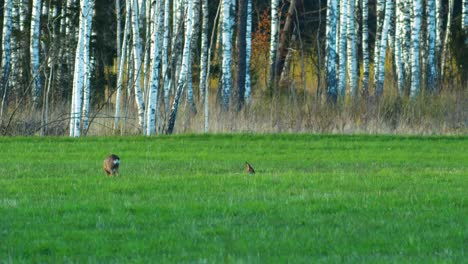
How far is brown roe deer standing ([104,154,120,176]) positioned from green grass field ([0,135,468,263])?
202mm

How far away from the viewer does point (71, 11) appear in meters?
35.2

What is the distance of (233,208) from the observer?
1188cm

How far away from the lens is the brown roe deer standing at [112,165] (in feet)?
51.0

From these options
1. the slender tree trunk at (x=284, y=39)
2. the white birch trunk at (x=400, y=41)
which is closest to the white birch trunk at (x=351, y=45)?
the white birch trunk at (x=400, y=41)

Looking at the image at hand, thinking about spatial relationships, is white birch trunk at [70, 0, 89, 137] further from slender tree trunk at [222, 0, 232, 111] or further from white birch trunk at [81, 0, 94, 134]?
slender tree trunk at [222, 0, 232, 111]

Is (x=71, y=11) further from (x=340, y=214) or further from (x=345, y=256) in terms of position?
(x=345, y=256)

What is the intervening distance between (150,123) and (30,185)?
11.6 meters

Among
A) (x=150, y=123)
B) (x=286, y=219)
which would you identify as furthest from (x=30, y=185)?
(x=150, y=123)

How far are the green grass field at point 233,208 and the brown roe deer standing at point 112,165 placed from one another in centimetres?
20

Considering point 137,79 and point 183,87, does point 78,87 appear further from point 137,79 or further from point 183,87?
point 183,87

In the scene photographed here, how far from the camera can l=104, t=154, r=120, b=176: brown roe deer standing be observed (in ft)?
51.0

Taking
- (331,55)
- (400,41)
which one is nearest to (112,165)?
(331,55)

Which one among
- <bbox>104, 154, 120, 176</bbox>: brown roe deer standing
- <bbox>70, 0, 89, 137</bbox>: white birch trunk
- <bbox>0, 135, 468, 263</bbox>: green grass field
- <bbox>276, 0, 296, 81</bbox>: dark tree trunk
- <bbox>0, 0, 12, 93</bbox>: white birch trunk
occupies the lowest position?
<bbox>0, 135, 468, 263</bbox>: green grass field

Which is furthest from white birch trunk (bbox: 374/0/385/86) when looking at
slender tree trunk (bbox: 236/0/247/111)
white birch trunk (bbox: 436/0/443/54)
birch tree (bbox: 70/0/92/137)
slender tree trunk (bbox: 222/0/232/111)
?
birch tree (bbox: 70/0/92/137)
